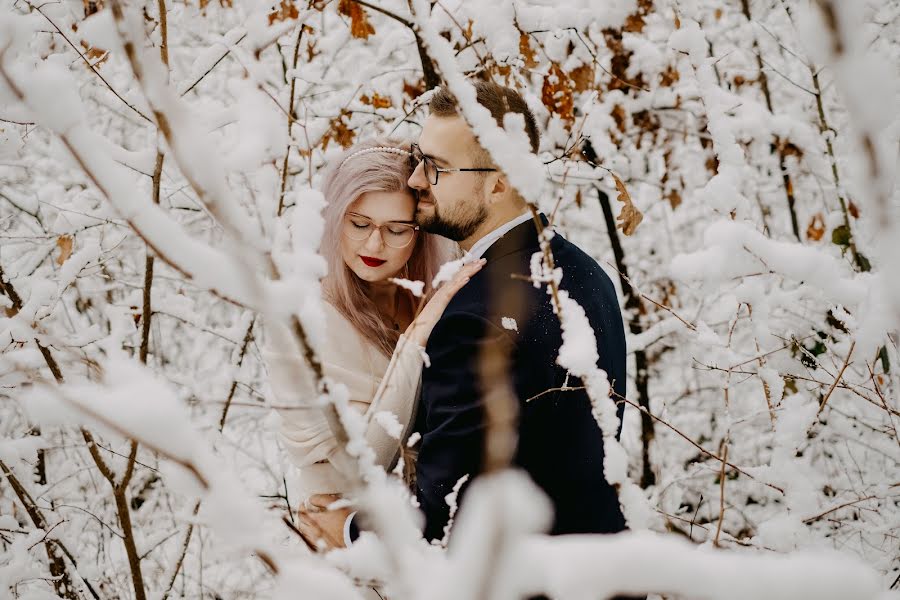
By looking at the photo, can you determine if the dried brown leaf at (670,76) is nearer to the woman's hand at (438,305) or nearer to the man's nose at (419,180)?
the man's nose at (419,180)

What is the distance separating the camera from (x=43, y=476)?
9.67 ft

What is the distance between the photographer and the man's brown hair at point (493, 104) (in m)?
2.09

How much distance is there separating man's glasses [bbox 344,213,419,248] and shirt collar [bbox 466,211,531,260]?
0.45 metres

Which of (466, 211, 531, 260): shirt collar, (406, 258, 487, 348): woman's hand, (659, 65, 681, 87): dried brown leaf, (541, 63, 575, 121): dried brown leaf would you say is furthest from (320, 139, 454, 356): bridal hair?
(659, 65, 681, 87): dried brown leaf

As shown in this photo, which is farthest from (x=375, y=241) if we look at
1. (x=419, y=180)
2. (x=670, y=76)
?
(x=670, y=76)

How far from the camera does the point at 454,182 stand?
2186mm

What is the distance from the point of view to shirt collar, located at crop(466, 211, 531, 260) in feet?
6.71

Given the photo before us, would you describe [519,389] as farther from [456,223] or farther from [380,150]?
[380,150]

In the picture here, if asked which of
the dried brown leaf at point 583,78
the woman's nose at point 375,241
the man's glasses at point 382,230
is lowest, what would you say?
the woman's nose at point 375,241

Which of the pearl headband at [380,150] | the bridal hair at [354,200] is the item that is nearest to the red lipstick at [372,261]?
the bridal hair at [354,200]

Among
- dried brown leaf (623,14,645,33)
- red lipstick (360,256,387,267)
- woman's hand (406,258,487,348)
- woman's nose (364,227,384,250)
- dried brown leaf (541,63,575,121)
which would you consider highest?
dried brown leaf (623,14,645,33)

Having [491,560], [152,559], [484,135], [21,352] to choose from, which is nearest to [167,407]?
[491,560]

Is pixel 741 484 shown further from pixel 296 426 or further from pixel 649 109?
pixel 296 426

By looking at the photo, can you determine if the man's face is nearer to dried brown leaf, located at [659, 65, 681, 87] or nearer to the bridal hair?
the bridal hair
